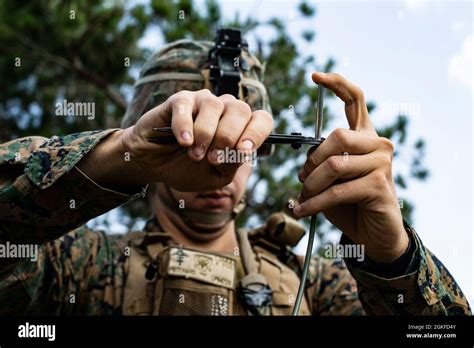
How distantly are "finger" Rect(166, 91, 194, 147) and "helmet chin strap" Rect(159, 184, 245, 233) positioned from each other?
1.36m

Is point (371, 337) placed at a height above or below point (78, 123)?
below

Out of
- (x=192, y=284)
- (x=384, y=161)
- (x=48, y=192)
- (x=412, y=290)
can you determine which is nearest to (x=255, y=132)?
(x=384, y=161)

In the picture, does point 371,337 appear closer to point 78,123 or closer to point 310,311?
point 310,311

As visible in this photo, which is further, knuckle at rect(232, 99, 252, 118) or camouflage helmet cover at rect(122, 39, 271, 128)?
camouflage helmet cover at rect(122, 39, 271, 128)

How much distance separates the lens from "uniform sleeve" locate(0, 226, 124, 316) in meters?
2.49

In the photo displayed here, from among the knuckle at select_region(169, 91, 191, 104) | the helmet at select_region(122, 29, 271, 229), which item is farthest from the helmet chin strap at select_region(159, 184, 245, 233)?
the knuckle at select_region(169, 91, 191, 104)

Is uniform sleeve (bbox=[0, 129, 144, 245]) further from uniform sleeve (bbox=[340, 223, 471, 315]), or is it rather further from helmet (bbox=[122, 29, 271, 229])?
helmet (bbox=[122, 29, 271, 229])

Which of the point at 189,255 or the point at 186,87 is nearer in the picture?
the point at 189,255

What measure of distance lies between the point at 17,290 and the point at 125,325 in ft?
1.85

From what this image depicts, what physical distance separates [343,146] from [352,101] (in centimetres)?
22

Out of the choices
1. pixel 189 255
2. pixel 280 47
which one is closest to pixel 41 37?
pixel 280 47

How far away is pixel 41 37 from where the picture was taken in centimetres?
743

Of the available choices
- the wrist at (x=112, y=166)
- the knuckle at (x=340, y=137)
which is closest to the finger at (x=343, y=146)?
the knuckle at (x=340, y=137)

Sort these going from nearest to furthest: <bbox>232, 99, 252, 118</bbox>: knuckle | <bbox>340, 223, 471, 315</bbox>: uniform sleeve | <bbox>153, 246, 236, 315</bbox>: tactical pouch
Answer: <bbox>232, 99, 252, 118</bbox>: knuckle → <bbox>340, 223, 471, 315</bbox>: uniform sleeve → <bbox>153, 246, 236, 315</bbox>: tactical pouch
